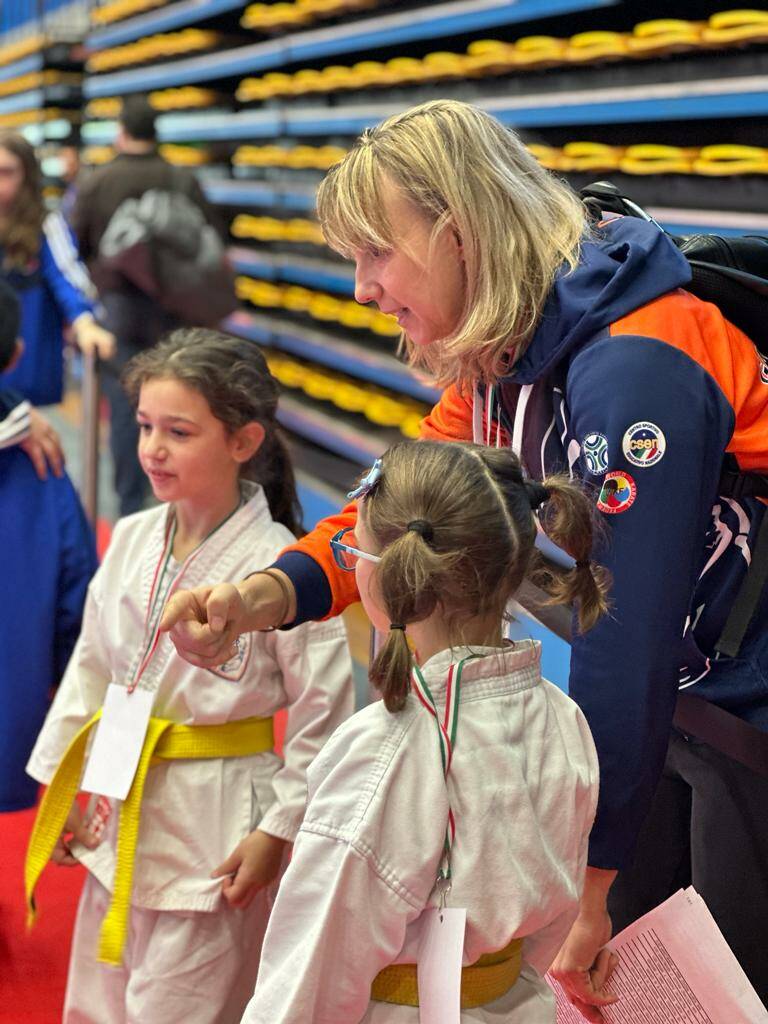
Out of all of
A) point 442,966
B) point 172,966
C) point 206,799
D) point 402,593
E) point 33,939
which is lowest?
point 33,939

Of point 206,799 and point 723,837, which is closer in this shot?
point 723,837

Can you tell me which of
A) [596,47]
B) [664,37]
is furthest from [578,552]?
[596,47]

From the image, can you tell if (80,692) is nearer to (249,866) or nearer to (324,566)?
(249,866)

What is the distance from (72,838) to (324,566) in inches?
32.9

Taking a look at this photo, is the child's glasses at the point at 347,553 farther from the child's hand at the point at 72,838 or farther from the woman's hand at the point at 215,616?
the child's hand at the point at 72,838

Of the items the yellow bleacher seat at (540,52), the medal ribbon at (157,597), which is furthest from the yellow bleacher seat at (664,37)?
the medal ribbon at (157,597)

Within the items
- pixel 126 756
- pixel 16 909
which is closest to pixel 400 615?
pixel 126 756

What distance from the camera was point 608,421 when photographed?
147cm

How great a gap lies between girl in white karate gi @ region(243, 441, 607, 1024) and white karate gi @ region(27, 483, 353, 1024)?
2.41 ft

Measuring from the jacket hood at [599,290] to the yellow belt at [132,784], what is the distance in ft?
3.01

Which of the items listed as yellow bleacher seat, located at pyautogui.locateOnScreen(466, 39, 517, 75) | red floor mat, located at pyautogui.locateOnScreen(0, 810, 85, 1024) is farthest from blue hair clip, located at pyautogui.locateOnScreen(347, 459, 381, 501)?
yellow bleacher seat, located at pyautogui.locateOnScreen(466, 39, 517, 75)

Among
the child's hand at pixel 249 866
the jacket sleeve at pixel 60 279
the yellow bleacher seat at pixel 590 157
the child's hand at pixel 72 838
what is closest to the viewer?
the child's hand at pixel 249 866

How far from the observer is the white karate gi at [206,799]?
2.20 metres

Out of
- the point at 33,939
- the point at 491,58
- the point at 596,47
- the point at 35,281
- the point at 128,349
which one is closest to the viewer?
the point at 33,939
